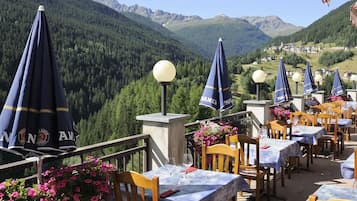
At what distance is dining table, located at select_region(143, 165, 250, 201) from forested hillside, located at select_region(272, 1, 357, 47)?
50170 millimetres

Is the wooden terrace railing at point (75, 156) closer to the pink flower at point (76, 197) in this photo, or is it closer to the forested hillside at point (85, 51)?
the pink flower at point (76, 197)

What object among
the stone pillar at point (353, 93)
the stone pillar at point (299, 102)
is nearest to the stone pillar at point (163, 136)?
the stone pillar at point (299, 102)

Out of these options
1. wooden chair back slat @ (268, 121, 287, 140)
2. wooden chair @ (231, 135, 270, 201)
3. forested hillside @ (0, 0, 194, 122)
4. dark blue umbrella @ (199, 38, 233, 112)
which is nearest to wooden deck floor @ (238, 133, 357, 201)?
wooden chair @ (231, 135, 270, 201)

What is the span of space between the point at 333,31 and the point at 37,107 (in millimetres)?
62100

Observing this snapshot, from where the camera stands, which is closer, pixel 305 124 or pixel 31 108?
pixel 31 108

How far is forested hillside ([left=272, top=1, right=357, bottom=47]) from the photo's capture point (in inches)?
2087

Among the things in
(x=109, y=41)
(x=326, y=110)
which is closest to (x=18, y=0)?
(x=109, y=41)

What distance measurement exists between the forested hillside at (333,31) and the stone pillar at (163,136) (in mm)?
49280

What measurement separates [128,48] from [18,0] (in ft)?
65.7

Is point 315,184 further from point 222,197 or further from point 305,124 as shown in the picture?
point 222,197

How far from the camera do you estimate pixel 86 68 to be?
55312 mm

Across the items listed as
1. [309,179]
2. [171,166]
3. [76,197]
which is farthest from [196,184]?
[309,179]

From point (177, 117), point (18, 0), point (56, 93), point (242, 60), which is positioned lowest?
point (177, 117)

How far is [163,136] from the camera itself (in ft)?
13.3
